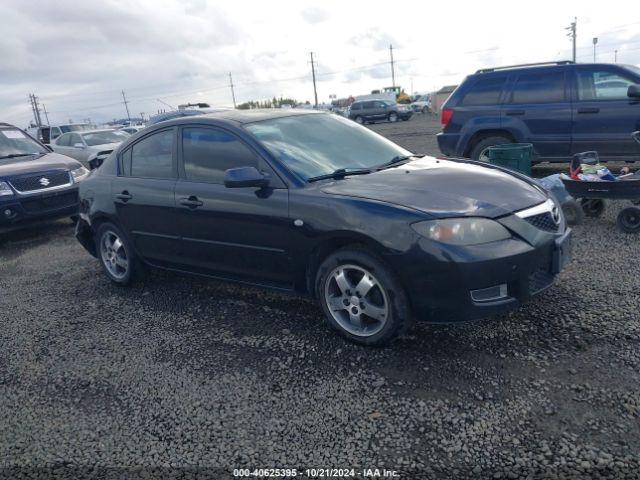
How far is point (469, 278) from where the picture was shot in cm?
318

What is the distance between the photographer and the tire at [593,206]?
6.51 metres

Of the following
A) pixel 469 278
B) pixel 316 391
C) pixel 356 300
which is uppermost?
pixel 469 278

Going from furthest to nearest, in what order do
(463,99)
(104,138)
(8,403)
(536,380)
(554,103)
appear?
(104,138)
(463,99)
(554,103)
(8,403)
(536,380)

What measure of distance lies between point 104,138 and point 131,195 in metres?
11.6

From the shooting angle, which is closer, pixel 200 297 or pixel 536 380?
pixel 536 380

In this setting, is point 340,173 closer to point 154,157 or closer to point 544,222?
point 544,222

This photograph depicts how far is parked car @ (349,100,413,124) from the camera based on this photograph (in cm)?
3953

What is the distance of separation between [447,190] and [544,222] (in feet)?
2.28

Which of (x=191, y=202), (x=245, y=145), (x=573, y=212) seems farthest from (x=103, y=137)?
(x=573, y=212)

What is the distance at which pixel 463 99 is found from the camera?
9.02 m

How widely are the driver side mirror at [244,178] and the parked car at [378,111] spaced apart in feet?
120

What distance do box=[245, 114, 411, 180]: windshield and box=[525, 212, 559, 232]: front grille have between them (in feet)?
4.27

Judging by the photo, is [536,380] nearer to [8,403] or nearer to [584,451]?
[584,451]

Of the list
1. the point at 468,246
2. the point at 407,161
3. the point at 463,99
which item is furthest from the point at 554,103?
the point at 468,246
